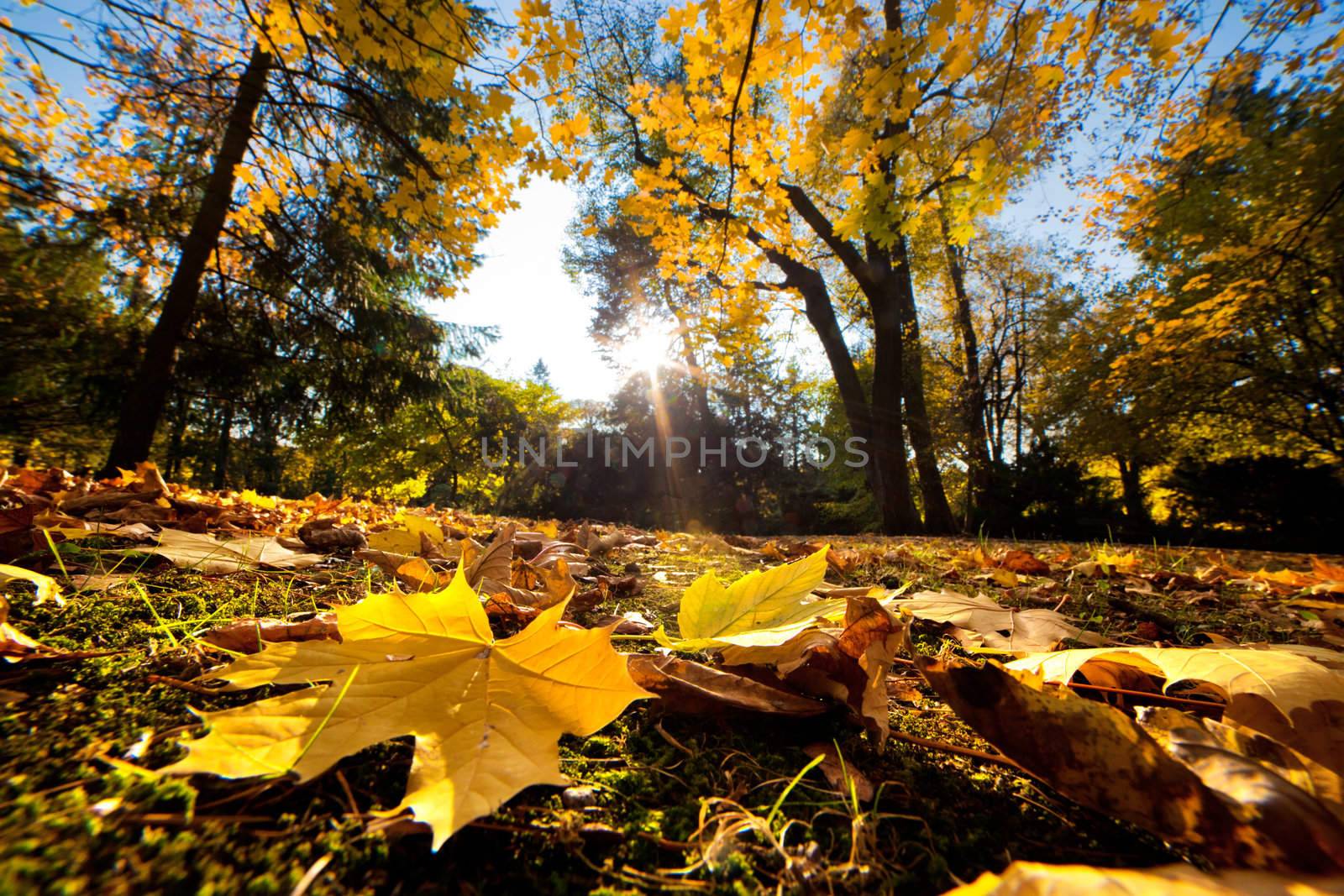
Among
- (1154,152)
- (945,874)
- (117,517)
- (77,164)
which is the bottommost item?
(945,874)

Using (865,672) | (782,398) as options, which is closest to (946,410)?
(782,398)

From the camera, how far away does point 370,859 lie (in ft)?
1.06

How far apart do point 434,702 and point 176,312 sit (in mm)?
6408

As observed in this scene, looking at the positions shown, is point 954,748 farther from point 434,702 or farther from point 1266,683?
point 434,702

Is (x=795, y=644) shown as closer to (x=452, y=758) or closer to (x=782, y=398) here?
(x=452, y=758)

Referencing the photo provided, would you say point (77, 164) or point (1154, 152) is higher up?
point (1154, 152)

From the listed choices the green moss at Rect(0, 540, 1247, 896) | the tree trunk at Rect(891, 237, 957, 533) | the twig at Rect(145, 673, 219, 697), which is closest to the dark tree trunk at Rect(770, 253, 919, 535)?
the tree trunk at Rect(891, 237, 957, 533)

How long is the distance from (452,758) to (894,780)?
41 centimetres

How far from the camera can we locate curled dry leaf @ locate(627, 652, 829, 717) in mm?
580

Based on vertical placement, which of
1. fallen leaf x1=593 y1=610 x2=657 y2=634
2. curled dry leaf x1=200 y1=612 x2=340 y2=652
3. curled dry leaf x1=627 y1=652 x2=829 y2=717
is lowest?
fallen leaf x1=593 y1=610 x2=657 y2=634

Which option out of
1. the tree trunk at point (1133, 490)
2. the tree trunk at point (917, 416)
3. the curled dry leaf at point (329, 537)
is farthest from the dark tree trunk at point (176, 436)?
the tree trunk at point (1133, 490)

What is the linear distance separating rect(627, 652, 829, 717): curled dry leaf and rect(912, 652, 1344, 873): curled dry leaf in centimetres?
16

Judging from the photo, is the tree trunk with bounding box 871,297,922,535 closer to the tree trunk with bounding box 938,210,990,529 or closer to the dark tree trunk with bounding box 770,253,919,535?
the dark tree trunk with bounding box 770,253,919,535

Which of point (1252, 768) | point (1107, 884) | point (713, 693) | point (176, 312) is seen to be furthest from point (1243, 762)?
point (176, 312)
